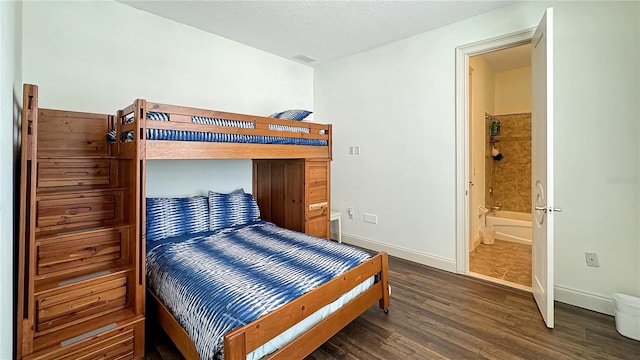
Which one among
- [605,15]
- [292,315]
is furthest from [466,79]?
[292,315]

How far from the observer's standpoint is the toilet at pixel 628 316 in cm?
183

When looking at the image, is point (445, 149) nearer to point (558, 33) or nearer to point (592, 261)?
point (558, 33)

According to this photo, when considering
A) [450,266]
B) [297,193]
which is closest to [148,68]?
[297,193]

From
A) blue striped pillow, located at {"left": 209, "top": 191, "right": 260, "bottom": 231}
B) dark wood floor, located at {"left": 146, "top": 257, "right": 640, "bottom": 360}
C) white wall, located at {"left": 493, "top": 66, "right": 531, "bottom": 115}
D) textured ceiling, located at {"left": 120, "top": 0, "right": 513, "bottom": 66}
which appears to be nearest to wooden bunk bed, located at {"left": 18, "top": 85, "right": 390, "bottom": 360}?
dark wood floor, located at {"left": 146, "top": 257, "right": 640, "bottom": 360}

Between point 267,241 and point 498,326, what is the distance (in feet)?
6.06

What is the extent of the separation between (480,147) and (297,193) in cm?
286

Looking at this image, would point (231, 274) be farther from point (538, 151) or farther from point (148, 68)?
point (538, 151)

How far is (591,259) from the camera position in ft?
7.25

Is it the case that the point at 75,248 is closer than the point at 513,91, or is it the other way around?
the point at 75,248

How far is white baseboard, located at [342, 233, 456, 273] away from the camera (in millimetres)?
3012

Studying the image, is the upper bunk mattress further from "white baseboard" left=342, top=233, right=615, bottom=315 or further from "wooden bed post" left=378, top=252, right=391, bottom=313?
"white baseboard" left=342, top=233, right=615, bottom=315

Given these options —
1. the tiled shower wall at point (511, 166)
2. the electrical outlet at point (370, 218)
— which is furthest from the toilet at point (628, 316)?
the tiled shower wall at point (511, 166)

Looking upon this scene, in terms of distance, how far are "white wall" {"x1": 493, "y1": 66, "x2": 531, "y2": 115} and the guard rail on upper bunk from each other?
12.9ft

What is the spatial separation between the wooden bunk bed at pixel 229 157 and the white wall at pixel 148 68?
1.61 ft
